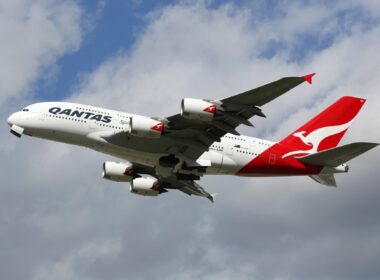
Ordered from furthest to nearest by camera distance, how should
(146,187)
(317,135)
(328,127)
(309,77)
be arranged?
(146,187) → (328,127) → (317,135) → (309,77)

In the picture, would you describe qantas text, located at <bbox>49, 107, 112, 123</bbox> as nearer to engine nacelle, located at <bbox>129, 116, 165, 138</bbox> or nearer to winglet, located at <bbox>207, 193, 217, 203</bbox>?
engine nacelle, located at <bbox>129, 116, 165, 138</bbox>

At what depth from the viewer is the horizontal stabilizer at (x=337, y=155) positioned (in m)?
55.5

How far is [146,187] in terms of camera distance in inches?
2601

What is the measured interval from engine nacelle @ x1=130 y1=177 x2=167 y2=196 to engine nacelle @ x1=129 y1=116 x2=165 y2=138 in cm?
1208

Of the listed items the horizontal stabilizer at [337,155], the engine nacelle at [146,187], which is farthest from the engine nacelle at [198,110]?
the engine nacelle at [146,187]

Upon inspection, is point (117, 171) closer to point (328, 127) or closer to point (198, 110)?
point (198, 110)

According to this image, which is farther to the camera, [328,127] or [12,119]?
[328,127]

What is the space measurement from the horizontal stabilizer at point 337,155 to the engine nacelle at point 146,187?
40.5ft

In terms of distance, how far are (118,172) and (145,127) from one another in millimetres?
11472

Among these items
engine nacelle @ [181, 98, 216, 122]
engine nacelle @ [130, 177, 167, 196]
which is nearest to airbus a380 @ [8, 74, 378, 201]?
engine nacelle @ [181, 98, 216, 122]

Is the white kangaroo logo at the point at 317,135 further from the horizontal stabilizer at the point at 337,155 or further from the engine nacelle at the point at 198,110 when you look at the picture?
the engine nacelle at the point at 198,110

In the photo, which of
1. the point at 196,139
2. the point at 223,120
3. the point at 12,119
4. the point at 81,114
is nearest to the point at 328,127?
the point at 196,139

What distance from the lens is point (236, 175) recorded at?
2393 inches

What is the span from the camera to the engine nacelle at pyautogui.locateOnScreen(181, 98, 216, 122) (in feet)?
172
